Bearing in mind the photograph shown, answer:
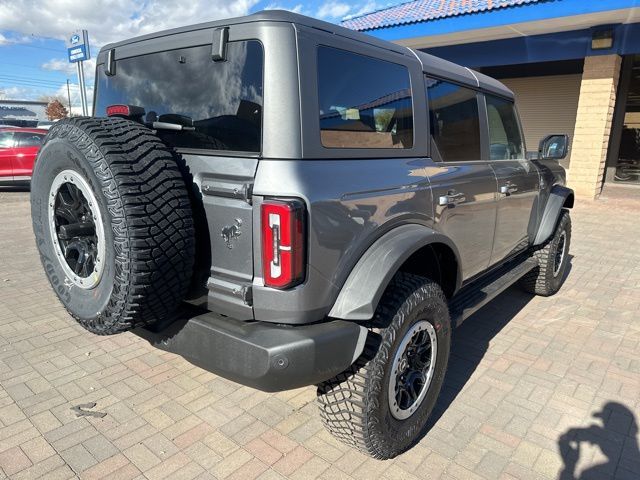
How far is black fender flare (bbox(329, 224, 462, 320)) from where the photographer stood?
2061mm

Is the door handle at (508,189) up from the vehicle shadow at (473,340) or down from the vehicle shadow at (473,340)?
up

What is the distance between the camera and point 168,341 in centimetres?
224

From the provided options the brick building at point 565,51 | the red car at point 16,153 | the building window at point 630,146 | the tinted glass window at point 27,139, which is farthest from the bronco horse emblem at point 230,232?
the building window at point 630,146

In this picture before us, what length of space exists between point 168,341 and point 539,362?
2.76m

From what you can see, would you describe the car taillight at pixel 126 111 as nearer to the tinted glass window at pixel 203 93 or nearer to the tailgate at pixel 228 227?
the tinted glass window at pixel 203 93

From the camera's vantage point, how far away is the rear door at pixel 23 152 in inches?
448

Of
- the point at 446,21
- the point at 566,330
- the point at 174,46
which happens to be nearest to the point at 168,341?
the point at 174,46

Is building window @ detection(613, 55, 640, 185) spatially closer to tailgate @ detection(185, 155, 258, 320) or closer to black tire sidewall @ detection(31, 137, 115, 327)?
tailgate @ detection(185, 155, 258, 320)

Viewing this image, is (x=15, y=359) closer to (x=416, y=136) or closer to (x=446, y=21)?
(x=416, y=136)

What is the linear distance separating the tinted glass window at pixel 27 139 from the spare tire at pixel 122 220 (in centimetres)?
1104

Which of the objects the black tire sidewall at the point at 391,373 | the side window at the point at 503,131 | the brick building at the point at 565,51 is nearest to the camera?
the black tire sidewall at the point at 391,373

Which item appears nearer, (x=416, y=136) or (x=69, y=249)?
(x=69, y=249)

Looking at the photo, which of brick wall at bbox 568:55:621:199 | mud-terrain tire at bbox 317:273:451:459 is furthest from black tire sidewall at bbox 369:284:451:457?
brick wall at bbox 568:55:621:199

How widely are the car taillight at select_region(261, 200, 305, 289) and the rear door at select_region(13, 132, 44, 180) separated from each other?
38.6 feet
